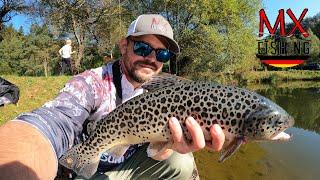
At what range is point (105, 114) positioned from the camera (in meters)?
A: 4.46

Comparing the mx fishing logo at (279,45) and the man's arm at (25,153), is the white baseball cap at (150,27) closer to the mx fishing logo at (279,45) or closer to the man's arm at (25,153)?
the man's arm at (25,153)

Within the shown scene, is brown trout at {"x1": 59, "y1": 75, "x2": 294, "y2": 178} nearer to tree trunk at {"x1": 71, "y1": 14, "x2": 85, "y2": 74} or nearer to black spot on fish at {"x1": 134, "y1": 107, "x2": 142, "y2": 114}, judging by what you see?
black spot on fish at {"x1": 134, "y1": 107, "x2": 142, "y2": 114}

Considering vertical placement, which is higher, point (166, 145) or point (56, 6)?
point (56, 6)

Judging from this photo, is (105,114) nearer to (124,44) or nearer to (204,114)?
(124,44)

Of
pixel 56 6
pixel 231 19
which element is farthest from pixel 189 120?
pixel 231 19

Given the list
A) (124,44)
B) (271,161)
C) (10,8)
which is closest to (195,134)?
(124,44)

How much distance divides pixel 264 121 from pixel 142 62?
173 cm

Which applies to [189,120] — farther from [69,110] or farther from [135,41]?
[135,41]

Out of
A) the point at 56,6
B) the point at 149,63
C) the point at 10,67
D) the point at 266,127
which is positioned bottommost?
the point at 10,67

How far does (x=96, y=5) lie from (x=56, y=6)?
129 inches

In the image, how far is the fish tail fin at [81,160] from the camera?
150 inches

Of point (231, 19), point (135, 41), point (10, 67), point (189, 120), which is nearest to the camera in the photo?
point (189, 120)

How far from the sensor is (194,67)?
1555 inches

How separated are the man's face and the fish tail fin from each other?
1.14 metres
